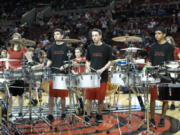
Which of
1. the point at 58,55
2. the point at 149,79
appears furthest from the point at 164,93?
the point at 58,55

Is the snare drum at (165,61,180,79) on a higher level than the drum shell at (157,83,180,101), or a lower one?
higher

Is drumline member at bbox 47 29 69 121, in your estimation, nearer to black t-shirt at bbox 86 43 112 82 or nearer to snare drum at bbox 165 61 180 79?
black t-shirt at bbox 86 43 112 82

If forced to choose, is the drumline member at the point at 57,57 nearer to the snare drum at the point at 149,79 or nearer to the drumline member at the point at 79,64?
the drumline member at the point at 79,64

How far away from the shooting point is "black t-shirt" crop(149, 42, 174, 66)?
442 cm

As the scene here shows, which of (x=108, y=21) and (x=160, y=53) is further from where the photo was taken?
(x=108, y=21)

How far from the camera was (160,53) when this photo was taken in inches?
175

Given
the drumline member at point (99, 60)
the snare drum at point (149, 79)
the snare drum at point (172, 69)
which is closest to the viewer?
the snare drum at point (172, 69)

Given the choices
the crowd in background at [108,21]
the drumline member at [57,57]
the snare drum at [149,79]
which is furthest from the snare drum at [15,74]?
the crowd in background at [108,21]

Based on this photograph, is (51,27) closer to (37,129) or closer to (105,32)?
(105,32)

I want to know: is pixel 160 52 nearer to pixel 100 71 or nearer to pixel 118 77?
pixel 118 77

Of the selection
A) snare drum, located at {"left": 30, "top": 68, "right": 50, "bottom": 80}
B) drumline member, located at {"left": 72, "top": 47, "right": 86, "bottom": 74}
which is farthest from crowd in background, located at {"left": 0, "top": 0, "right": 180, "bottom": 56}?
snare drum, located at {"left": 30, "top": 68, "right": 50, "bottom": 80}

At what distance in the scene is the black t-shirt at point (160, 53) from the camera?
4422 millimetres

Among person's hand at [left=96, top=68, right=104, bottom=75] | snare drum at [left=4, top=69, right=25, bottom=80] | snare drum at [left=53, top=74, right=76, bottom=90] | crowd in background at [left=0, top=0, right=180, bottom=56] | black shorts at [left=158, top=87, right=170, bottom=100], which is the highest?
crowd in background at [left=0, top=0, right=180, bottom=56]

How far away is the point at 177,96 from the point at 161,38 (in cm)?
115
